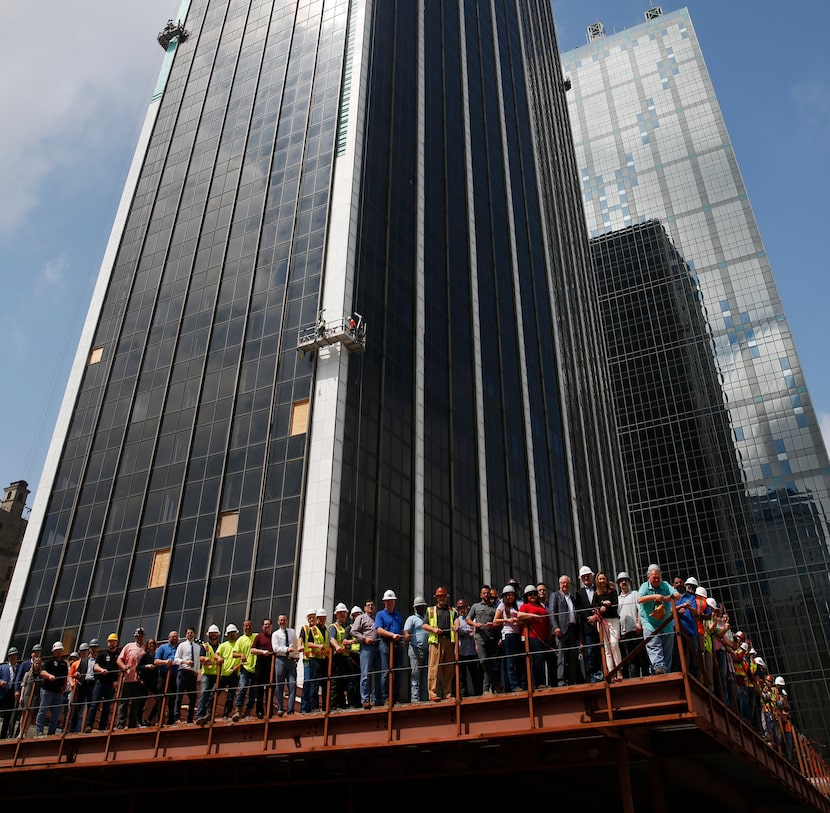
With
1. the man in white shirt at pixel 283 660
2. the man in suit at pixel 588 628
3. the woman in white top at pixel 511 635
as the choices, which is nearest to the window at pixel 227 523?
the man in white shirt at pixel 283 660

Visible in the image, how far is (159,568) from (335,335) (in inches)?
474

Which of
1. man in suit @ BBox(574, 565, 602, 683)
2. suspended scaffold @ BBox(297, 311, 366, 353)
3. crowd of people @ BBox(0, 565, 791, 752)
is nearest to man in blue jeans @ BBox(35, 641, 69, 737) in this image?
crowd of people @ BBox(0, 565, 791, 752)

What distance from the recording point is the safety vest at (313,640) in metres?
15.3

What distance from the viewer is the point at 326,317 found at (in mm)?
35219

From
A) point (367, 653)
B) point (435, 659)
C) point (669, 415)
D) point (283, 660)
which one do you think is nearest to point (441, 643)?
point (435, 659)

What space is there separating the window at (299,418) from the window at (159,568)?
7.24 metres

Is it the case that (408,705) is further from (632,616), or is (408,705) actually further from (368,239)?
(368,239)

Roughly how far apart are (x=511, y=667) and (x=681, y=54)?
12432cm

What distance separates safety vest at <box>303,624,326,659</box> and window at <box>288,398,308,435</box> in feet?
57.8

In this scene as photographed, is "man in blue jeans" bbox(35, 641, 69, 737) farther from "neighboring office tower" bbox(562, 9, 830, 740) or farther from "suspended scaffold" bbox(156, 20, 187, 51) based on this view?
"neighboring office tower" bbox(562, 9, 830, 740)

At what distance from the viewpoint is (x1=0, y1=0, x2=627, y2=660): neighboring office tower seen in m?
32.5

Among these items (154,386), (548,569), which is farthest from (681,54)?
(154,386)

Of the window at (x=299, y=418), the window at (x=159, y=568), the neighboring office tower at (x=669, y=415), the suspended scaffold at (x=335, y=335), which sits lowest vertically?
the window at (x=159, y=568)

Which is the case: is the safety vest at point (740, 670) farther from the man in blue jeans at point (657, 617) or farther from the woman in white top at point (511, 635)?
the woman in white top at point (511, 635)
